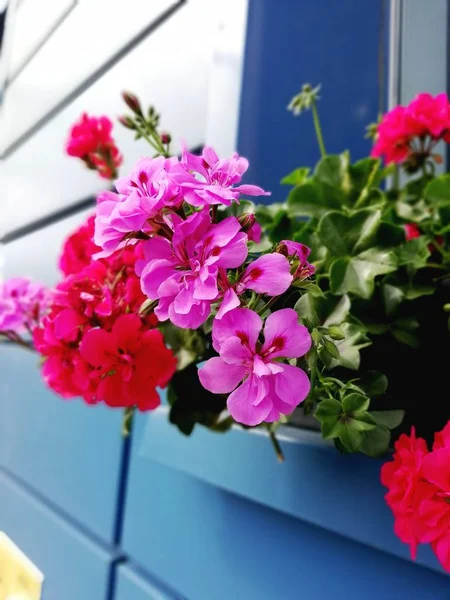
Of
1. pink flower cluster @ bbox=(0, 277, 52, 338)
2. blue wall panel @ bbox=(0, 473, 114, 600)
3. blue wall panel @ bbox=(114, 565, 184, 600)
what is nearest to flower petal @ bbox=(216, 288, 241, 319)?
pink flower cluster @ bbox=(0, 277, 52, 338)

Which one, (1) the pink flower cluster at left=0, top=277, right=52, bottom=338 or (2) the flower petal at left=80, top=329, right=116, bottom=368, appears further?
(1) the pink flower cluster at left=0, top=277, right=52, bottom=338

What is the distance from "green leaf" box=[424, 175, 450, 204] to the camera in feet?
1.85

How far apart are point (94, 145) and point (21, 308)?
0.67 ft

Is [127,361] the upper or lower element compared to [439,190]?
lower

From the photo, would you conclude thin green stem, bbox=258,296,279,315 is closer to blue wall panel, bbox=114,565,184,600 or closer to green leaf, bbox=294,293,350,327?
green leaf, bbox=294,293,350,327

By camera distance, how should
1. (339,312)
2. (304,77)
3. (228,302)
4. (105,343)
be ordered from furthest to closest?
(304,77), (339,312), (105,343), (228,302)

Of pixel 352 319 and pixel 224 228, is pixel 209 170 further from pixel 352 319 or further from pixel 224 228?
pixel 352 319

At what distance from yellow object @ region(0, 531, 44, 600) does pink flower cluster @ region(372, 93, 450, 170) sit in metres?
0.54

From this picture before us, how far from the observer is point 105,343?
355mm

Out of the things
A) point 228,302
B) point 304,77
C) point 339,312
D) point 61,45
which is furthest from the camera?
point 61,45

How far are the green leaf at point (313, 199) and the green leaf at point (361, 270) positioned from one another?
0.37 ft

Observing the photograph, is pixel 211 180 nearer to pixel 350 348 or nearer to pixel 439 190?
pixel 350 348

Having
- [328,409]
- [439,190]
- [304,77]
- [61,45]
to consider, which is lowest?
[328,409]

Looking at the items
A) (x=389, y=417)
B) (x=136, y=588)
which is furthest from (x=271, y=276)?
(x=136, y=588)
